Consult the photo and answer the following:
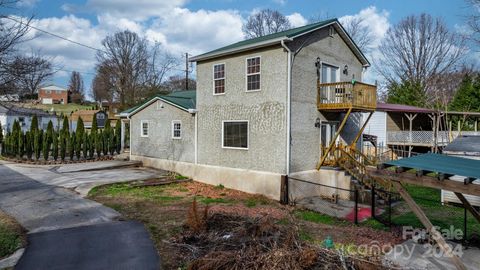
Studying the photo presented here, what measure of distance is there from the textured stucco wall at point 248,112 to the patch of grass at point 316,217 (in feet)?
6.69

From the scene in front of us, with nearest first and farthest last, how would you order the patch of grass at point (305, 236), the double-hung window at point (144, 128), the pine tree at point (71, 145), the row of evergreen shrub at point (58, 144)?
1. the patch of grass at point (305, 236)
2. the double-hung window at point (144, 128)
3. the row of evergreen shrub at point (58, 144)
4. the pine tree at point (71, 145)

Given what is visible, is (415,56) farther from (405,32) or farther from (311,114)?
(311,114)

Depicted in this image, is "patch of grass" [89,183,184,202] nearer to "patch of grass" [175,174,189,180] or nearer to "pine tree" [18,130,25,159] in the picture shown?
"patch of grass" [175,174,189,180]

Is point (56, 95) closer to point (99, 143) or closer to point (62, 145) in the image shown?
point (99, 143)

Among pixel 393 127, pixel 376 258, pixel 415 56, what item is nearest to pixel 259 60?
pixel 376 258

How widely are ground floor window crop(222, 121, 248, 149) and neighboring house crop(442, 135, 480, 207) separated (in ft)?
25.2

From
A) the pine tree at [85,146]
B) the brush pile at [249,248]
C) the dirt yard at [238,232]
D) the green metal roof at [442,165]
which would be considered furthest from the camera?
the pine tree at [85,146]

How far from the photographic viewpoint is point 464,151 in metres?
12.1

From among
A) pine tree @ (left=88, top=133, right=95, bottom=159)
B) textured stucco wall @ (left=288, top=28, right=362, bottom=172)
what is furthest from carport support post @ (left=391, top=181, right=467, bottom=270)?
pine tree @ (left=88, top=133, right=95, bottom=159)

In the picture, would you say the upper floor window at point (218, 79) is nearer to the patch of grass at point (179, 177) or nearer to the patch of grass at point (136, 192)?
the patch of grass at point (179, 177)

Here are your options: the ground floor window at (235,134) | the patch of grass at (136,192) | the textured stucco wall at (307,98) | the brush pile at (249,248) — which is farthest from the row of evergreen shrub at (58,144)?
the brush pile at (249,248)

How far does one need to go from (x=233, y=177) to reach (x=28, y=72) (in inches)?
332

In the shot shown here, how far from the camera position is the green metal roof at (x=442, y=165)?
4.72m

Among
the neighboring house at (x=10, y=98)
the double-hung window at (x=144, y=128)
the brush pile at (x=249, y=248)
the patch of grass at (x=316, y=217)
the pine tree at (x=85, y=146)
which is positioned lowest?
the patch of grass at (x=316, y=217)
